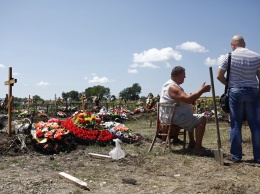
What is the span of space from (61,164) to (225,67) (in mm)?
3113

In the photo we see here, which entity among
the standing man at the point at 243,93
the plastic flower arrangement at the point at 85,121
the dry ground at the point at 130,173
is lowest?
the dry ground at the point at 130,173

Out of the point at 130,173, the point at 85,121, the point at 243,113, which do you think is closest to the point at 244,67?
the point at 243,113

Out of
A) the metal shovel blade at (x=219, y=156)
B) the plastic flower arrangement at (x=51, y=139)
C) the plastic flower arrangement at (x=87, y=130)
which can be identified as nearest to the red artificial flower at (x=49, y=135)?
the plastic flower arrangement at (x=51, y=139)

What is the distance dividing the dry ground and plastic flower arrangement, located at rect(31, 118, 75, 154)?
0.70 ft

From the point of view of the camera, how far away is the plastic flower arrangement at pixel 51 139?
20.4 ft

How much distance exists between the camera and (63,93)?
307 ft

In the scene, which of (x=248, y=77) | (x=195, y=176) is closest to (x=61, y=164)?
(x=195, y=176)

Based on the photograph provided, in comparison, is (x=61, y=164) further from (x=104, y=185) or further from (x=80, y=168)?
(x=104, y=185)

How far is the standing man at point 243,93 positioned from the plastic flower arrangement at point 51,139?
335 cm

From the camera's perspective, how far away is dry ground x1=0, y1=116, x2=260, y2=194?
12.1ft

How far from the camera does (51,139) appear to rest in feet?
20.8

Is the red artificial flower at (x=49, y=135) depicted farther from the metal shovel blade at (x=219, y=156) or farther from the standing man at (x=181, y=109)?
the metal shovel blade at (x=219, y=156)

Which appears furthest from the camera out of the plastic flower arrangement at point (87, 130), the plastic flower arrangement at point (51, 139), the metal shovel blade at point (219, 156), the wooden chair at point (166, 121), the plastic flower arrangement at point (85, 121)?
the plastic flower arrangement at point (85, 121)

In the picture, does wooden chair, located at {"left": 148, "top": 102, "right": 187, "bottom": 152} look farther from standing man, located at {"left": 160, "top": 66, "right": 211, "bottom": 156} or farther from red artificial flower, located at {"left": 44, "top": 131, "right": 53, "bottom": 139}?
red artificial flower, located at {"left": 44, "top": 131, "right": 53, "bottom": 139}
